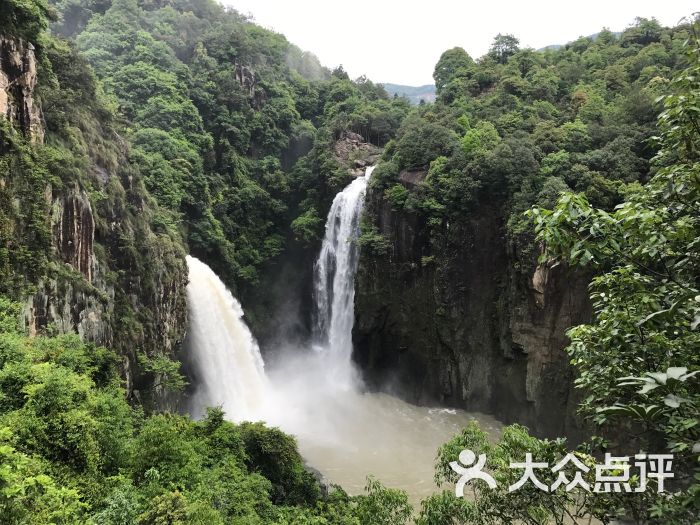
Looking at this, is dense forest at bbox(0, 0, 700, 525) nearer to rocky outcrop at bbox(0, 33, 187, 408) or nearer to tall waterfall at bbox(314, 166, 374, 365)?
rocky outcrop at bbox(0, 33, 187, 408)

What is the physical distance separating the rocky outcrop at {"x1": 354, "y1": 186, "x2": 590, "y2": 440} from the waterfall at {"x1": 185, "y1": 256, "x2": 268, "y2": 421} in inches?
240

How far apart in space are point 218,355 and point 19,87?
12.8 m

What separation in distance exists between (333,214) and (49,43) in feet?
50.7

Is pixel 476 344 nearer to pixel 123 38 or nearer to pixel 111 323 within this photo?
pixel 111 323

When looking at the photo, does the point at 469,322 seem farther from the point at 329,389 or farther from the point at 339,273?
the point at 329,389

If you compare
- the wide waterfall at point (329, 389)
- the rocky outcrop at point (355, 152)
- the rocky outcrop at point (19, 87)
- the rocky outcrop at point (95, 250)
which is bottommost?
the wide waterfall at point (329, 389)

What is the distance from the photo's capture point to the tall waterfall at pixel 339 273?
25.0m

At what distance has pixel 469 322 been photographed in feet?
66.8

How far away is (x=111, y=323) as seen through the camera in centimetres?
1448

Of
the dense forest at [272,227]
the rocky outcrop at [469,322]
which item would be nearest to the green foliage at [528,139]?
the dense forest at [272,227]

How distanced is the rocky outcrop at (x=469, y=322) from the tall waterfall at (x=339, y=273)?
3.75 feet

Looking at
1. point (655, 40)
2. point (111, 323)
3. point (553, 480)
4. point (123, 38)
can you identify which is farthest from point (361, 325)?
point (123, 38)

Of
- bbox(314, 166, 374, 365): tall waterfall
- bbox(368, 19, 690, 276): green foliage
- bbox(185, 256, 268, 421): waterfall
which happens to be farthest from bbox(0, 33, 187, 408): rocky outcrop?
bbox(368, 19, 690, 276): green foliage

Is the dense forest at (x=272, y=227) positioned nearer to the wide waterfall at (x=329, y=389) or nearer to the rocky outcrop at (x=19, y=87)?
the rocky outcrop at (x=19, y=87)
